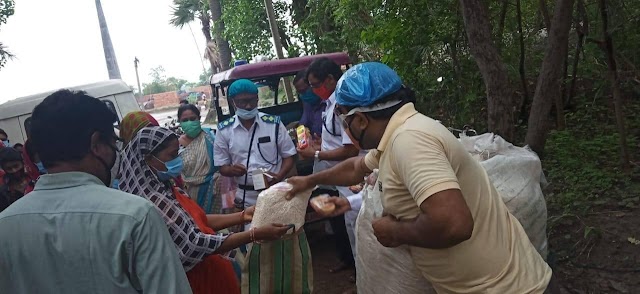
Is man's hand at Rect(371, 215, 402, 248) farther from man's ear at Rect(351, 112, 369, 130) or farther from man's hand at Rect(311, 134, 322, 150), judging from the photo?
man's hand at Rect(311, 134, 322, 150)

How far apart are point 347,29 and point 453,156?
7325 millimetres

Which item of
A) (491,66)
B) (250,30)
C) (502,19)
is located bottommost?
(491,66)

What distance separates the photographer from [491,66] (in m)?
3.48

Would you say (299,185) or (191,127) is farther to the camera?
(191,127)

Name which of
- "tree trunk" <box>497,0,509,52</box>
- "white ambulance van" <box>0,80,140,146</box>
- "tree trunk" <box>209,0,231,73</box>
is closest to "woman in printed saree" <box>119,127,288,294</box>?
"tree trunk" <box>497,0,509,52</box>

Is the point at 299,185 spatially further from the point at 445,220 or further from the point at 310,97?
the point at 310,97

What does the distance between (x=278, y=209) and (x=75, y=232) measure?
1033 mm

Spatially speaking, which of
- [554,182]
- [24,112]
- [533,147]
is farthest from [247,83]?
[24,112]

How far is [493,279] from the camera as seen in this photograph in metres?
1.49

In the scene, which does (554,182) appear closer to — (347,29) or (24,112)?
(347,29)

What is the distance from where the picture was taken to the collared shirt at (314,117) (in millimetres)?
4355

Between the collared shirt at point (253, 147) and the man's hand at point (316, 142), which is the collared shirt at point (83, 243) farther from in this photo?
the man's hand at point (316, 142)

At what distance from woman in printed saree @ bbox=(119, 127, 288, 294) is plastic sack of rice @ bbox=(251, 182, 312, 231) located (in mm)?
46

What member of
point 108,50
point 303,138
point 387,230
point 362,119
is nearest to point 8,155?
point 303,138
